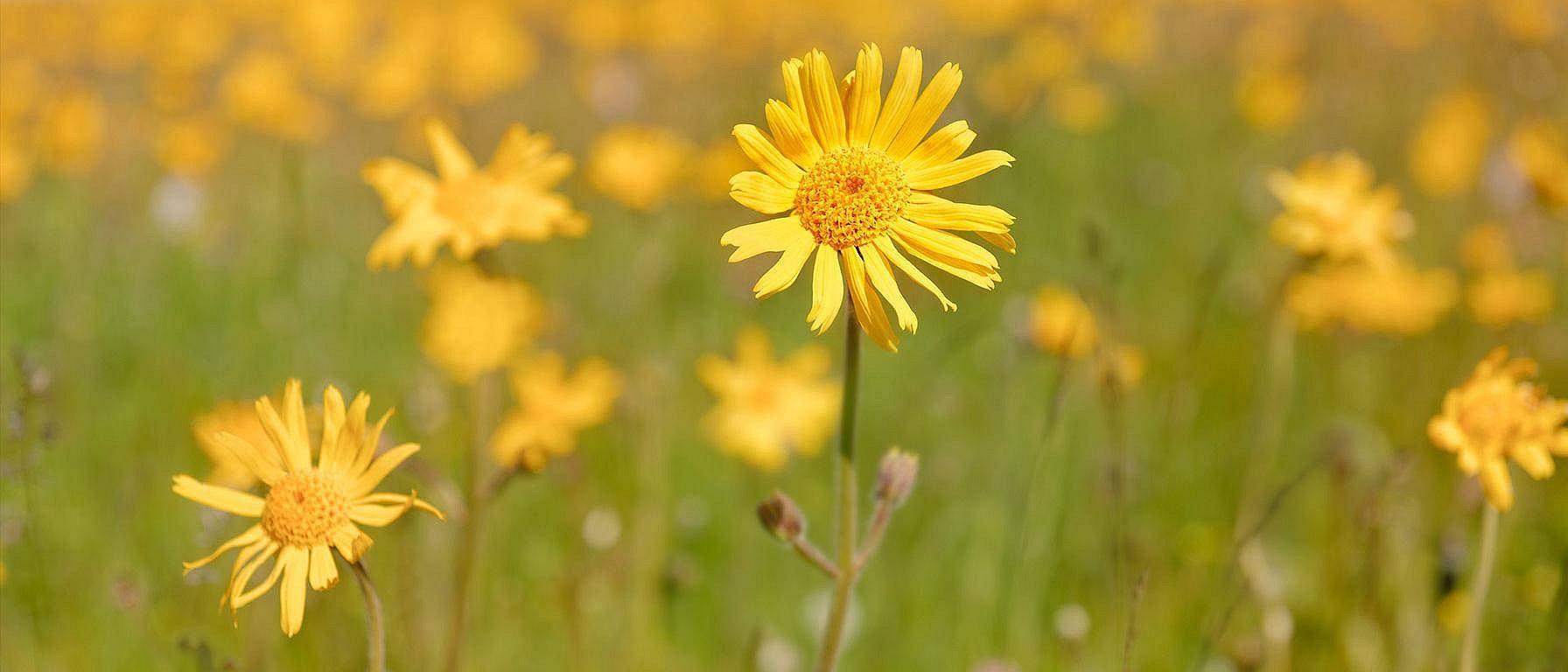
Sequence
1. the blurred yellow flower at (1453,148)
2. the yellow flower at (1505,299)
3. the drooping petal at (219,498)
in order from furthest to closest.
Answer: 1. the blurred yellow flower at (1453,148)
2. the yellow flower at (1505,299)
3. the drooping petal at (219,498)

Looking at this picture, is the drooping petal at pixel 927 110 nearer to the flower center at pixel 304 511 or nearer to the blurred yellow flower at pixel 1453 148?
the flower center at pixel 304 511

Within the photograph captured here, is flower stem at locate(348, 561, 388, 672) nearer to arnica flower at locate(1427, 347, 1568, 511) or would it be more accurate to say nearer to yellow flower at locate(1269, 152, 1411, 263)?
arnica flower at locate(1427, 347, 1568, 511)

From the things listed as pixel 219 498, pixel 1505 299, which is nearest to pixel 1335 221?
pixel 1505 299

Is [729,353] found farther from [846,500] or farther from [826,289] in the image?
[826,289]

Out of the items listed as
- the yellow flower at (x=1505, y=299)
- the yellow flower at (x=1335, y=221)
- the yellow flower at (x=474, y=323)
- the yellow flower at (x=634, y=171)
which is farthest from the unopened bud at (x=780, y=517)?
the yellow flower at (x=1505, y=299)

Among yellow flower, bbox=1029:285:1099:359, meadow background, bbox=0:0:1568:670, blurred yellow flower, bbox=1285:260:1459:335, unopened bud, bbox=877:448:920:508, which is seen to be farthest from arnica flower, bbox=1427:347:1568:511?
blurred yellow flower, bbox=1285:260:1459:335

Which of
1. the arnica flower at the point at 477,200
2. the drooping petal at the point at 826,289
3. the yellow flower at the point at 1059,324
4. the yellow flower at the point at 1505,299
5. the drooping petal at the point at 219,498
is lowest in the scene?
the drooping petal at the point at 219,498
